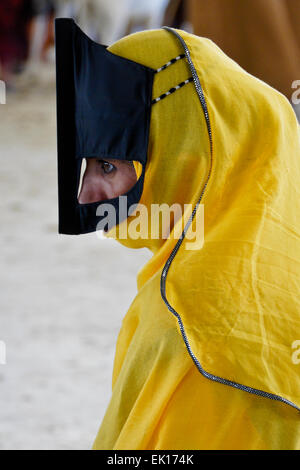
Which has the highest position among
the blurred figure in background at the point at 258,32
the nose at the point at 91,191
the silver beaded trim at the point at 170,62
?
the silver beaded trim at the point at 170,62

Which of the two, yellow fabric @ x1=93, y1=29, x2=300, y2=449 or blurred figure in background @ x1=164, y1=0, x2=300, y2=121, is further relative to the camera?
blurred figure in background @ x1=164, y1=0, x2=300, y2=121

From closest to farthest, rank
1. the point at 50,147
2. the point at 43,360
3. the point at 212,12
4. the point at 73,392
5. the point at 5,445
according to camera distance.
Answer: the point at 5,445 → the point at 73,392 → the point at 43,360 → the point at 212,12 → the point at 50,147

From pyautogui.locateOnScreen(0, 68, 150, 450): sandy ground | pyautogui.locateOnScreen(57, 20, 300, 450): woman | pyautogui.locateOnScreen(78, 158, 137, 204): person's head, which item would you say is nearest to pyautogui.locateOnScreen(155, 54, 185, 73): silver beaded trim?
pyautogui.locateOnScreen(57, 20, 300, 450): woman

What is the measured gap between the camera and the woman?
3.29ft

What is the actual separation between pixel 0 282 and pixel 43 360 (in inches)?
29.9

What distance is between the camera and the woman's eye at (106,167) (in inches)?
47.3

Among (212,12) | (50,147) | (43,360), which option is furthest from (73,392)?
(50,147)

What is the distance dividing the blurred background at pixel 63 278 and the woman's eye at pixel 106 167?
1.25 meters

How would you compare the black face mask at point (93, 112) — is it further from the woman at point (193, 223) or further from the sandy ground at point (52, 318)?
the sandy ground at point (52, 318)

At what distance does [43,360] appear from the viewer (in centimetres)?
266

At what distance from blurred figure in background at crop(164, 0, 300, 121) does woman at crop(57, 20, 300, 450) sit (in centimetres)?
243

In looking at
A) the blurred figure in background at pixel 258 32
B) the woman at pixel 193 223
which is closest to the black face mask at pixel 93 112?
the woman at pixel 193 223

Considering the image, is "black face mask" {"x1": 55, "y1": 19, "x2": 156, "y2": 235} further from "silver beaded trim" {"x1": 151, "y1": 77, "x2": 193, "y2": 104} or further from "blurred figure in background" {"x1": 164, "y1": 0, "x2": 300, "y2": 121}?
"blurred figure in background" {"x1": 164, "y1": 0, "x2": 300, "y2": 121}

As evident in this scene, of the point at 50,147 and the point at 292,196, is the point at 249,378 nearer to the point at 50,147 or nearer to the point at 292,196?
the point at 292,196
